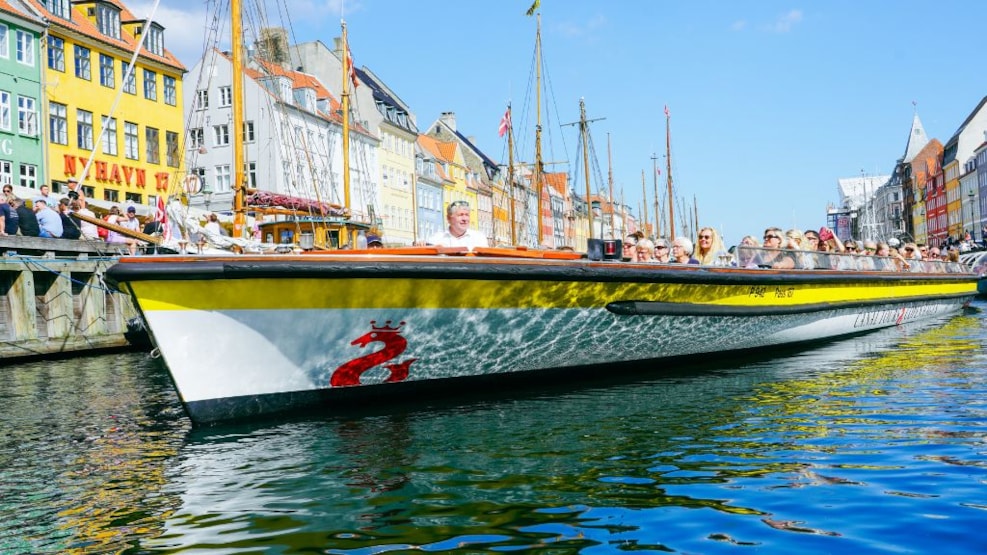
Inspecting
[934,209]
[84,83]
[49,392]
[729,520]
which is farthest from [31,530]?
[934,209]

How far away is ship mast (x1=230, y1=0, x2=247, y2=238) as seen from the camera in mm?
10906

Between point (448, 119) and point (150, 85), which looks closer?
point (150, 85)

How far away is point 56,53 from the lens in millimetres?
33250

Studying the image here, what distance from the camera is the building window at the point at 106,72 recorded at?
35.8 meters

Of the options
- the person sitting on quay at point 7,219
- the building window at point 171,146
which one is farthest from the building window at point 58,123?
the person sitting on quay at point 7,219

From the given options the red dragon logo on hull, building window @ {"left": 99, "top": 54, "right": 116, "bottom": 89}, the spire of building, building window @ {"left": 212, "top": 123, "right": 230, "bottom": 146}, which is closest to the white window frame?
building window @ {"left": 99, "top": 54, "right": 116, "bottom": 89}

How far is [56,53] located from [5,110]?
141 inches

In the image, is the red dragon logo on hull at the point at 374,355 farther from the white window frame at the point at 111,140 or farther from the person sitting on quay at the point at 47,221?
the white window frame at the point at 111,140

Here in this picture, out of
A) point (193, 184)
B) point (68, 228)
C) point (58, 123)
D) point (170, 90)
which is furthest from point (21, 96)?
point (193, 184)

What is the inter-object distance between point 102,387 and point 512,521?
27.9 feet

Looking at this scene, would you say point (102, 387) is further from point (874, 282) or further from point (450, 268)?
point (874, 282)

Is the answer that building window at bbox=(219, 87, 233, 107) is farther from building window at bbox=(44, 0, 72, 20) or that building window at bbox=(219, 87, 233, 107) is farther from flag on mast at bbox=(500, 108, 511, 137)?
flag on mast at bbox=(500, 108, 511, 137)

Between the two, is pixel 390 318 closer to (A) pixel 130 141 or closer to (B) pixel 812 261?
(B) pixel 812 261

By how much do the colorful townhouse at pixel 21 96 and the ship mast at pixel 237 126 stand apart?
21907mm
